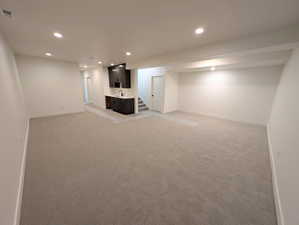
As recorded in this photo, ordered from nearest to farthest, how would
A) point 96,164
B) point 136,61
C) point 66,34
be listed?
point 96,164 < point 66,34 < point 136,61

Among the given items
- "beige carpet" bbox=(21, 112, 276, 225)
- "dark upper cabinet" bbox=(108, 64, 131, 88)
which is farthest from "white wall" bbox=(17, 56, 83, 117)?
"beige carpet" bbox=(21, 112, 276, 225)

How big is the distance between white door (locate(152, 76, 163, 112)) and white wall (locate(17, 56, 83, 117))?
3.92 metres

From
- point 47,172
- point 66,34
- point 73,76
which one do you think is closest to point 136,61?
point 66,34

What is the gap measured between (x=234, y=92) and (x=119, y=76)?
17.8 ft

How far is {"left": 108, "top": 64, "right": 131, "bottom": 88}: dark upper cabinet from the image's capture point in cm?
604

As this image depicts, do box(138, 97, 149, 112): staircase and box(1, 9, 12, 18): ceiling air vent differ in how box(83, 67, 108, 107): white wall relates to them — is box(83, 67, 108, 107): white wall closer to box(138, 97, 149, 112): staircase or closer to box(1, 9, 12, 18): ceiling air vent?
box(138, 97, 149, 112): staircase

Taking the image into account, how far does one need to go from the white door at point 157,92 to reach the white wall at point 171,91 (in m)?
0.32

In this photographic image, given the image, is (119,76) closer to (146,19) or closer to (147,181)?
(146,19)

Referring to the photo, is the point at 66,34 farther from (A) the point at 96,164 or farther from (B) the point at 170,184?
(B) the point at 170,184

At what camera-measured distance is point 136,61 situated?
5.06 meters

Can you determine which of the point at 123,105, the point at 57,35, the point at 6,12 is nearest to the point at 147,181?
the point at 6,12

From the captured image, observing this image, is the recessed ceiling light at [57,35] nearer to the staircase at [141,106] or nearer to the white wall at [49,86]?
the white wall at [49,86]

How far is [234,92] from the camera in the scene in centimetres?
508

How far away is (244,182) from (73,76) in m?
7.27
